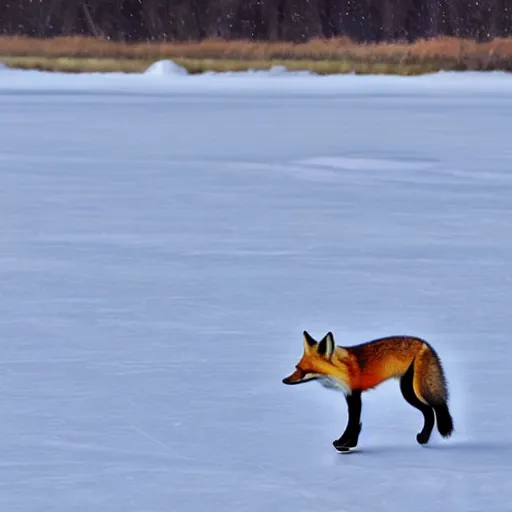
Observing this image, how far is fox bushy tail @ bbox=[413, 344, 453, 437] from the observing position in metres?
2.86

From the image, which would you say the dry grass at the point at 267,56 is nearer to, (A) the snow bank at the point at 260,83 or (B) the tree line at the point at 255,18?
(A) the snow bank at the point at 260,83

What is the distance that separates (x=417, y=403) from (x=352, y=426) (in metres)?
0.15

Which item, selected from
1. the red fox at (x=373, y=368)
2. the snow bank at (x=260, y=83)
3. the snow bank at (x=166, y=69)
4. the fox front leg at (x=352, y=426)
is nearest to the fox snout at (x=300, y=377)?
the red fox at (x=373, y=368)

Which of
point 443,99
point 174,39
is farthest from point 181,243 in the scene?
point 174,39

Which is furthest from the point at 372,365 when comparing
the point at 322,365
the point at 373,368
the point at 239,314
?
the point at 239,314

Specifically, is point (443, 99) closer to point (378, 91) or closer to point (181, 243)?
point (378, 91)

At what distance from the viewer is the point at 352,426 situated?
9.71 ft

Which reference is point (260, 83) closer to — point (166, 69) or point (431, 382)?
point (166, 69)

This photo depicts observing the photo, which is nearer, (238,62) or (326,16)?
(238,62)

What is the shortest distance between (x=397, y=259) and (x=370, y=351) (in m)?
2.93

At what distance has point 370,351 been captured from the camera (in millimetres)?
2893

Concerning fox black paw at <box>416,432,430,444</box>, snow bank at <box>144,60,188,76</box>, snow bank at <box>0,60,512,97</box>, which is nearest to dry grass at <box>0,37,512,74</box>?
snow bank at <box>144,60,188,76</box>

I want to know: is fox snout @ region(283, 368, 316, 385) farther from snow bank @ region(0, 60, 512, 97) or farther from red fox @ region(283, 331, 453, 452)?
snow bank @ region(0, 60, 512, 97)

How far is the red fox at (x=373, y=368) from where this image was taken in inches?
112
